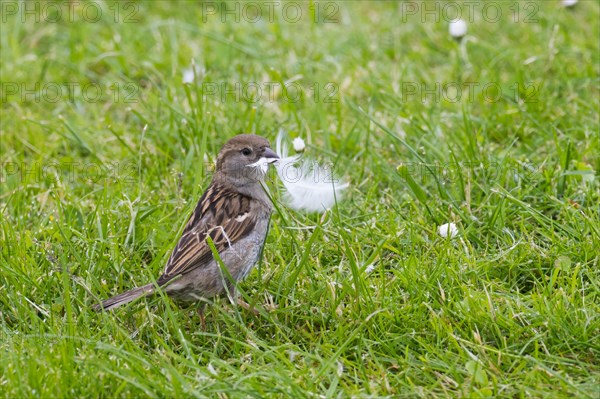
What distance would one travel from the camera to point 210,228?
4.96m

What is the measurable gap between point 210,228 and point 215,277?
0.29m

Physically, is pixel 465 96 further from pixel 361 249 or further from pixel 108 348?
pixel 108 348

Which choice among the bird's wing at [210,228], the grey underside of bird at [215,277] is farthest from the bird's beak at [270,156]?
the grey underside of bird at [215,277]

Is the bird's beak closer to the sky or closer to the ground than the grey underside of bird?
closer to the sky

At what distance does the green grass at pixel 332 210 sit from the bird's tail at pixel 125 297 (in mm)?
67

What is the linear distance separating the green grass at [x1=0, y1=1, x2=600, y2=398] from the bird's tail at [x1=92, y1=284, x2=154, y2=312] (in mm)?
67

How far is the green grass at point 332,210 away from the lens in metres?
4.25

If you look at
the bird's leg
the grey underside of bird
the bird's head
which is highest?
the bird's head

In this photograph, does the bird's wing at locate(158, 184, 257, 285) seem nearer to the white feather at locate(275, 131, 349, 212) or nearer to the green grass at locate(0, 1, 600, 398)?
the green grass at locate(0, 1, 600, 398)

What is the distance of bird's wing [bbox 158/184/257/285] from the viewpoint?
4777 millimetres

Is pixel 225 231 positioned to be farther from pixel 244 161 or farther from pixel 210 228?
pixel 244 161

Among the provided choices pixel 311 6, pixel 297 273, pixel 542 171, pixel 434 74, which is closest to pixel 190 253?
pixel 297 273

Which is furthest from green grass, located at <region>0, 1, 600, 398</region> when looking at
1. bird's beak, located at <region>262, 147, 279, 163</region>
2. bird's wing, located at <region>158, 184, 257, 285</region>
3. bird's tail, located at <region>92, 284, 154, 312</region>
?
bird's beak, located at <region>262, 147, 279, 163</region>

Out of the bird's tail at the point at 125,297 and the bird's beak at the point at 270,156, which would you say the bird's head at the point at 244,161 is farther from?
the bird's tail at the point at 125,297
